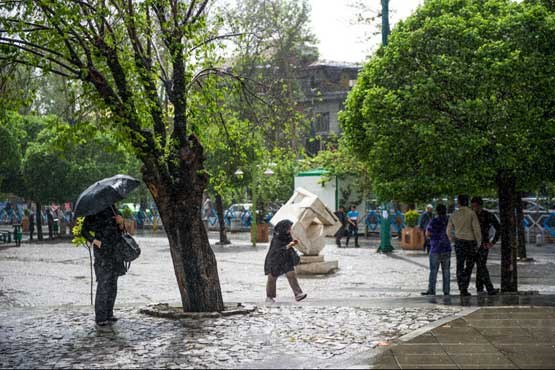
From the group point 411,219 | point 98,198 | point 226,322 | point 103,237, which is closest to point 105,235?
point 103,237

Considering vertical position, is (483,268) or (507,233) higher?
(507,233)

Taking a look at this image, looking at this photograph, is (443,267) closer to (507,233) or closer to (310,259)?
(507,233)

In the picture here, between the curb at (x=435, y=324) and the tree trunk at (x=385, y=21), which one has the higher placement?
the tree trunk at (x=385, y=21)

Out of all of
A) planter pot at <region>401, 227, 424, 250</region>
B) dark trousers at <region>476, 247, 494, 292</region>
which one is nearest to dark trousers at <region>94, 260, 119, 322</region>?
dark trousers at <region>476, 247, 494, 292</region>

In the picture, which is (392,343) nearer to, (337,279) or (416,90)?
(416,90)

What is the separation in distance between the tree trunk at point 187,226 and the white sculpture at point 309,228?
7408 mm

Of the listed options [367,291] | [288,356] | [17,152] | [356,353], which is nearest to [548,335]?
[356,353]

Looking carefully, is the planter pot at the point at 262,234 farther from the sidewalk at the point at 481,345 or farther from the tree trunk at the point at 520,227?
the sidewalk at the point at 481,345

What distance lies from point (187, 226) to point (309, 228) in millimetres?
8491

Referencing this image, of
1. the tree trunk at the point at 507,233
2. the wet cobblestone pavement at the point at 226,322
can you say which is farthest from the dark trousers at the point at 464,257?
the tree trunk at the point at 507,233

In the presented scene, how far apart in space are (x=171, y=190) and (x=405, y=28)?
5447mm

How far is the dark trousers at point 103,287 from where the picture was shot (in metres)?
9.77

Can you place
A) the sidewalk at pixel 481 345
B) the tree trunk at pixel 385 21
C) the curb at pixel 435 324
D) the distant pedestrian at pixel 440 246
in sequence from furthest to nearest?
the tree trunk at pixel 385 21 < the distant pedestrian at pixel 440 246 < the curb at pixel 435 324 < the sidewalk at pixel 481 345

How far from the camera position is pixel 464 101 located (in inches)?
484
